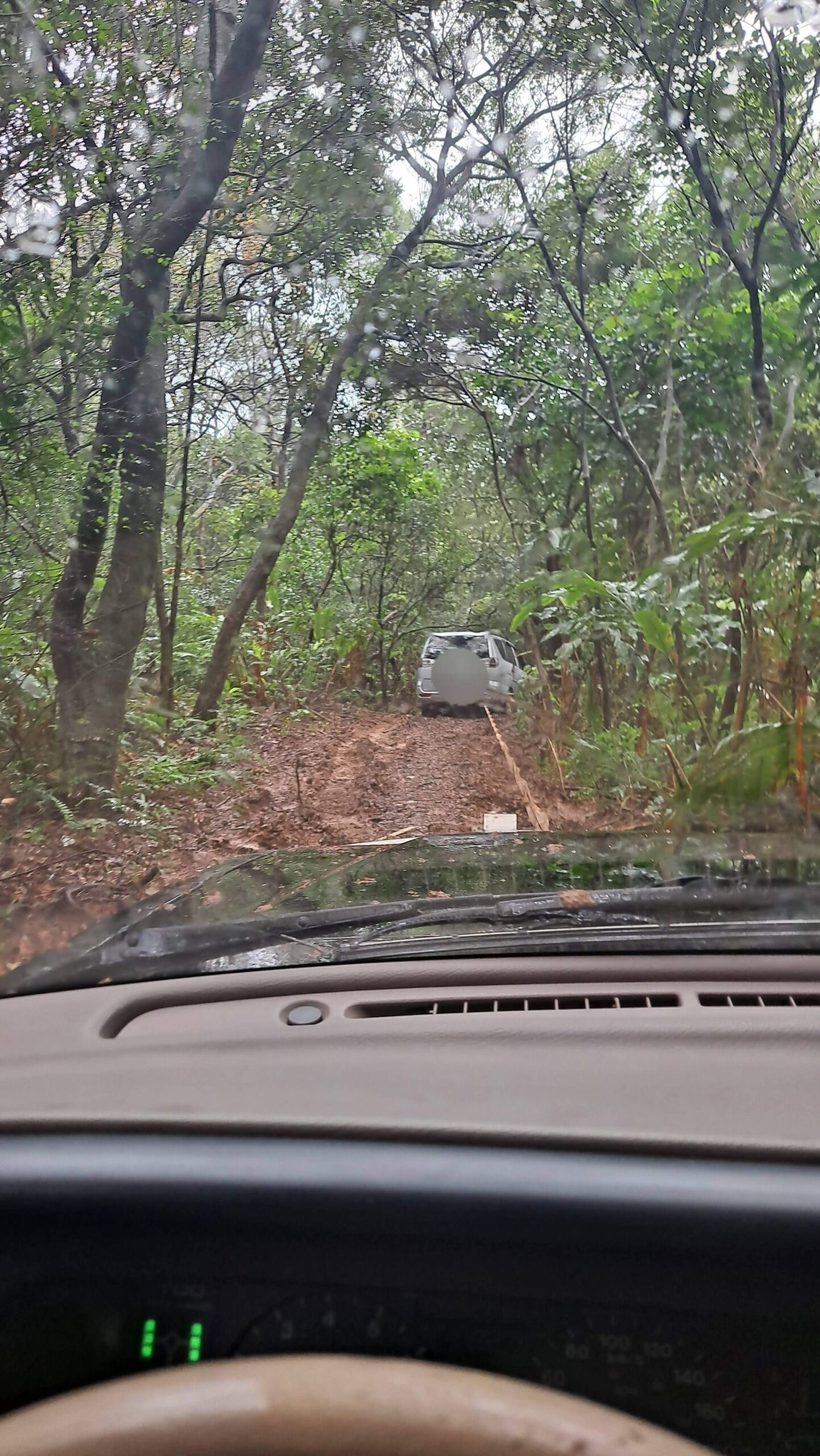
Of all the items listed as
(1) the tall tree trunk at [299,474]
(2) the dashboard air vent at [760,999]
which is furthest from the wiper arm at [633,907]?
(1) the tall tree trunk at [299,474]

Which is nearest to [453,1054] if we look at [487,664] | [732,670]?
[732,670]

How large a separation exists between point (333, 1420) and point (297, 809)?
14.5 feet

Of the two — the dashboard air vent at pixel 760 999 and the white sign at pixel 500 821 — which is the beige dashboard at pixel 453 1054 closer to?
the dashboard air vent at pixel 760 999

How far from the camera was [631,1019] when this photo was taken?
75.4 inches

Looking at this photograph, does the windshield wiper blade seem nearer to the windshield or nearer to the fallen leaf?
the fallen leaf

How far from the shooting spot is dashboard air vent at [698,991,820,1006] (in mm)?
1980

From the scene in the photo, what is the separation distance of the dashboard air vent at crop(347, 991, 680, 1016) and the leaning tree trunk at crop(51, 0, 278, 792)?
3.40 m

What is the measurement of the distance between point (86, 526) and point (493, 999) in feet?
12.8

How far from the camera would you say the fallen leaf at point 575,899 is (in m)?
2.54

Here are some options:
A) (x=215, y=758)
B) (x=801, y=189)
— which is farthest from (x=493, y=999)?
(x=801, y=189)

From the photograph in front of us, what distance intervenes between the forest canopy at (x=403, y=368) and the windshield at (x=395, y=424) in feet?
0.06

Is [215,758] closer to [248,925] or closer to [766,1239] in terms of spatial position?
[248,925]

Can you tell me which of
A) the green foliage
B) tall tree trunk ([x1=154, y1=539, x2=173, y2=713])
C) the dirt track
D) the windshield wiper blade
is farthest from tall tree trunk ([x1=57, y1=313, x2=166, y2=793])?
the windshield wiper blade

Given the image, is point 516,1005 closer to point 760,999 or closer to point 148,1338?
point 760,999
